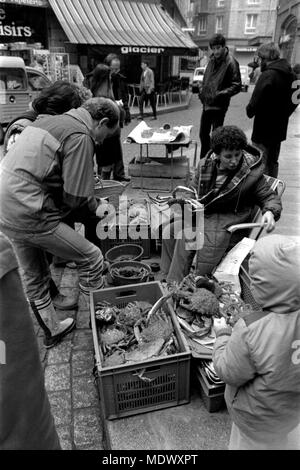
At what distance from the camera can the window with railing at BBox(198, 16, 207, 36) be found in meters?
45.7

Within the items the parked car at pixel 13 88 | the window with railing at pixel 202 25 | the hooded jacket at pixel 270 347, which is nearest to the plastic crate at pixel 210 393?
the hooded jacket at pixel 270 347

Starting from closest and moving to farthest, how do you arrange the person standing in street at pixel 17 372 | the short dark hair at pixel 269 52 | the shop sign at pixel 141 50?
the person standing in street at pixel 17 372 → the short dark hair at pixel 269 52 → the shop sign at pixel 141 50

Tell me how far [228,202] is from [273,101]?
8.12 ft

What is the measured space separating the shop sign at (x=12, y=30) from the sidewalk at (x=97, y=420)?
14033mm

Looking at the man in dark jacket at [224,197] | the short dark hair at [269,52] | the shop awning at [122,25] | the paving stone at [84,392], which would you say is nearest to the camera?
the paving stone at [84,392]

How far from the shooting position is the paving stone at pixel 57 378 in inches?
107

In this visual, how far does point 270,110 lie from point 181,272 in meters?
2.93

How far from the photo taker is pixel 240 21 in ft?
139

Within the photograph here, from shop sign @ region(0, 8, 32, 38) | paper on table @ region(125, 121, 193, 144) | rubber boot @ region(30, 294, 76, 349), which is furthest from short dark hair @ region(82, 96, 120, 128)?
shop sign @ region(0, 8, 32, 38)

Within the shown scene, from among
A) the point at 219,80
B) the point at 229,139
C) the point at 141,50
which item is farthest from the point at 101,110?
the point at 141,50

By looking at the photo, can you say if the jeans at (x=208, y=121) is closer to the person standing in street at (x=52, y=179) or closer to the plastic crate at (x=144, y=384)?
the person standing in street at (x=52, y=179)

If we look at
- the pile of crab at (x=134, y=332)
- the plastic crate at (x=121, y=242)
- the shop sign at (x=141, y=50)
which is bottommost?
the plastic crate at (x=121, y=242)

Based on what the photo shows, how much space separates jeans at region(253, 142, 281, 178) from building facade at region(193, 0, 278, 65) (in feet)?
124
